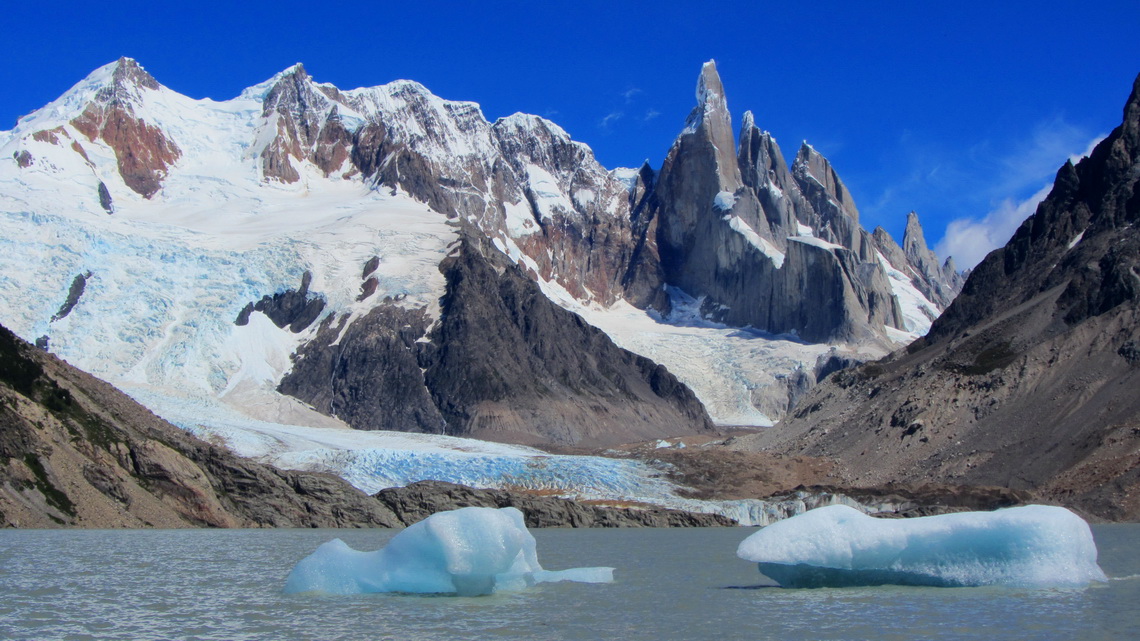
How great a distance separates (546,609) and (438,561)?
2.80 m

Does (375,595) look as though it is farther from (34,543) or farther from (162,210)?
(162,210)

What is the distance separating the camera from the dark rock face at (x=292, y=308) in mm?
148750

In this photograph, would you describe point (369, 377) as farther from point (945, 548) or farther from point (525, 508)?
point (945, 548)

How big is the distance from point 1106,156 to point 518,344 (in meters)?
82.7

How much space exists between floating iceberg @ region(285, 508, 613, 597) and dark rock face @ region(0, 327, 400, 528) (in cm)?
2926

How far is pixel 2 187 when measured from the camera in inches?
6093

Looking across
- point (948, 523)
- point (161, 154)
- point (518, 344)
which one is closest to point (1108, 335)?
point (948, 523)

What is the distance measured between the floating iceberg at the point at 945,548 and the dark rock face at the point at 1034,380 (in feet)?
146

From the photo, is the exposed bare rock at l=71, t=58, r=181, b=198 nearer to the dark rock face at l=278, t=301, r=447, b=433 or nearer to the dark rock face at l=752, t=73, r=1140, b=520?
the dark rock face at l=278, t=301, r=447, b=433

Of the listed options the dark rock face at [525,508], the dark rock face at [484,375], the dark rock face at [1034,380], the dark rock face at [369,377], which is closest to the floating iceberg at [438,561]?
the dark rock face at [525,508]

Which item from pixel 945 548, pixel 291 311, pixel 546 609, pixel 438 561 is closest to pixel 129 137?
pixel 291 311

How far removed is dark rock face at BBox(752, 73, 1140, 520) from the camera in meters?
73.9

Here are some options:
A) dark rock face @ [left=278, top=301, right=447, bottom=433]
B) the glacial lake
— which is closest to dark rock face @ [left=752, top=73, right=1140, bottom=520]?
the glacial lake

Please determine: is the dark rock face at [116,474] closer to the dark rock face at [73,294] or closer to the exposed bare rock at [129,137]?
the dark rock face at [73,294]
